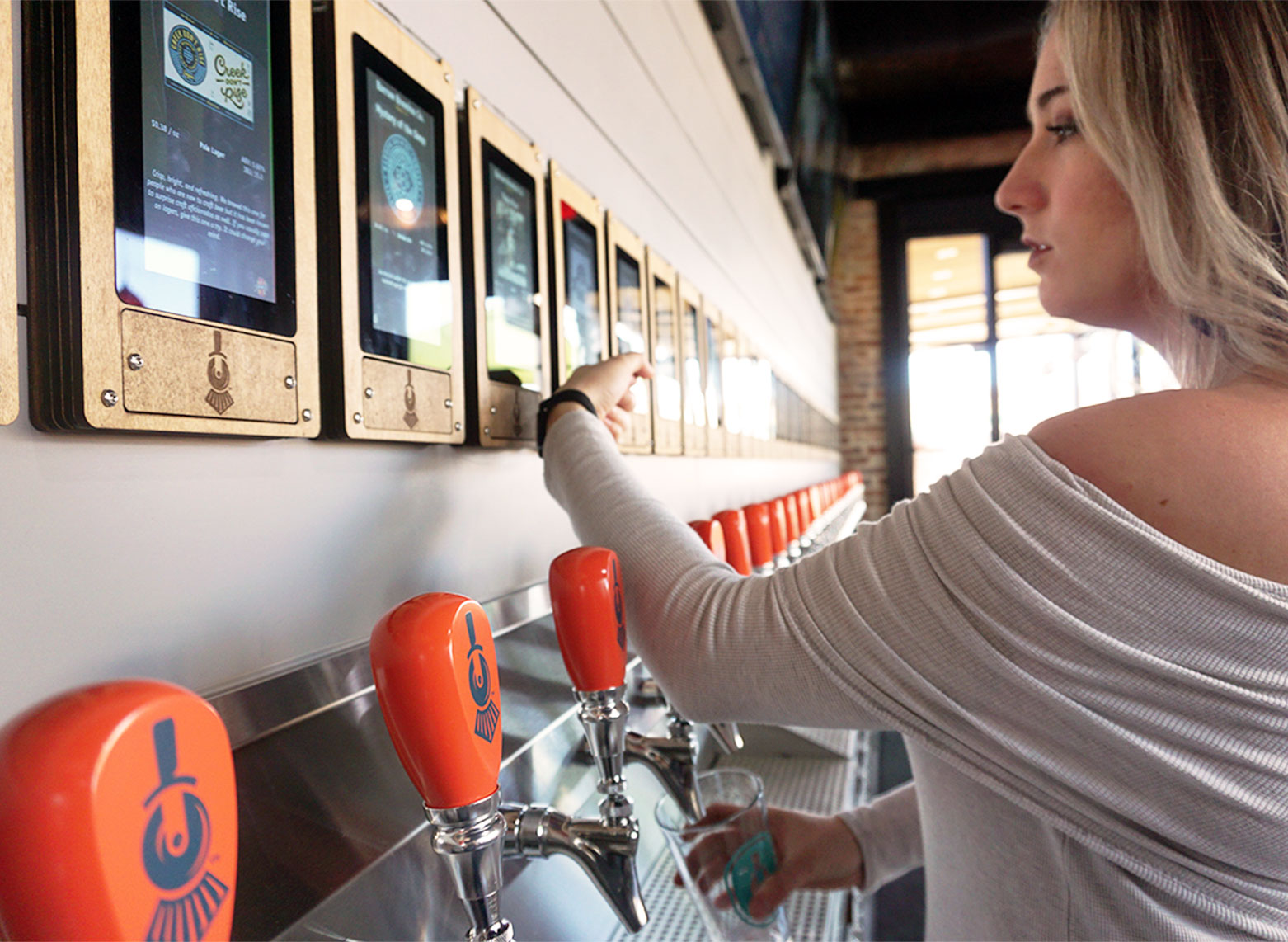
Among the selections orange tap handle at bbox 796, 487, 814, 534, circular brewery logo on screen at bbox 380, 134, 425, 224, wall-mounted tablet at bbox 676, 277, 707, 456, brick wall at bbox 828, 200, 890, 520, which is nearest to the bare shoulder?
circular brewery logo on screen at bbox 380, 134, 425, 224

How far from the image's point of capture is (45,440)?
0.42m

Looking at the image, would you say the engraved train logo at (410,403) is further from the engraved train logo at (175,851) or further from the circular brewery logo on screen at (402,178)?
the engraved train logo at (175,851)

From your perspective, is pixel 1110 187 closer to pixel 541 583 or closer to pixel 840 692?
pixel 840 692

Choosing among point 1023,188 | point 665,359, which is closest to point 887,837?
point 1023,188

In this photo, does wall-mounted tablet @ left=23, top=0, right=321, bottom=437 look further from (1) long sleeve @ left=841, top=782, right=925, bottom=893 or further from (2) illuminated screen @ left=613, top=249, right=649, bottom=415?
(1) long sleeve @ left=841, top=782, right=925, bottom=893

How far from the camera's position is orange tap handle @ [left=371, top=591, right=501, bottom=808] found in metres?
0.37

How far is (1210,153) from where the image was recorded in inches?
27.0

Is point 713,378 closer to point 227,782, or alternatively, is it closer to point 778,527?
point 778,527

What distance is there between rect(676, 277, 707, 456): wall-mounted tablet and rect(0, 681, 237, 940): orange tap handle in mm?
1462

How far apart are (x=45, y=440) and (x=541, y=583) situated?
22.9 inches

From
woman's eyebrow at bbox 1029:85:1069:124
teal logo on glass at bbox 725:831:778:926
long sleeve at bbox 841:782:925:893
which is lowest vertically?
long sleeve at bbox 841:782:925:893

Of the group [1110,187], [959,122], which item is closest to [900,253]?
[959,122]

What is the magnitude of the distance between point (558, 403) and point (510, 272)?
154 mm

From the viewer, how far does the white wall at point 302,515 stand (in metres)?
0.42
